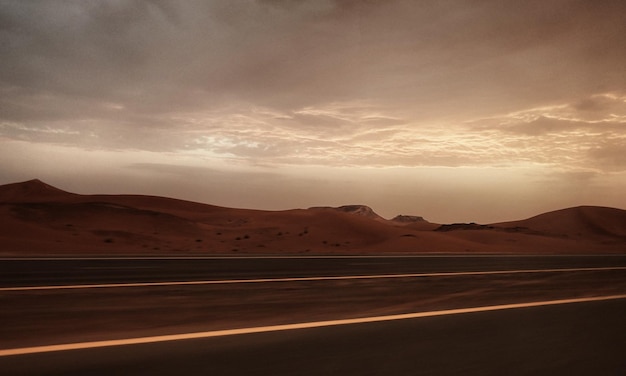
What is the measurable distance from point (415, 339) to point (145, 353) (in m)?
3.24

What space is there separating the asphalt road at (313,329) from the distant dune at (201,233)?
21070mm

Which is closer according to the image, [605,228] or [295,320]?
[295,320]

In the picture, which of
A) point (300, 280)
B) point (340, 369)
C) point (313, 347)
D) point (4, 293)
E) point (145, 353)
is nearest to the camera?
point (340, 369)

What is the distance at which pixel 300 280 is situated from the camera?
16312 mm

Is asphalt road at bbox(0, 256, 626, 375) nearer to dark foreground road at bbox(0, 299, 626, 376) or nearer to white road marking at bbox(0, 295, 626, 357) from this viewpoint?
dark foreground road at bbox(0, 299, 626, 376)

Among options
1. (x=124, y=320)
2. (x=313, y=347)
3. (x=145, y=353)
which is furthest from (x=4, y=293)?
(x=313, y=347)

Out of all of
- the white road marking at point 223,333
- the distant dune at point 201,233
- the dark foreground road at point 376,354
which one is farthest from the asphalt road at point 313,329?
the distant dune at point 201,233

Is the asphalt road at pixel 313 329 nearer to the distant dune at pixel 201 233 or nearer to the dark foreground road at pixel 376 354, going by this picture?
the dark foreground road at pixel 376 354

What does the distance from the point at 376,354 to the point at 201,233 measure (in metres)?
52.5

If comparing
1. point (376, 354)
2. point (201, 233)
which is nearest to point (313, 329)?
point (376, 354)

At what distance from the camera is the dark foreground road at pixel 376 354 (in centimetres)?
582

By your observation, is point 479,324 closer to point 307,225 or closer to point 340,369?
point 340,369

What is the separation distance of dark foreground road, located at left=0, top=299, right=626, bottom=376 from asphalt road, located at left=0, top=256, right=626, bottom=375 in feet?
0.04

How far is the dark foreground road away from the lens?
582cm
